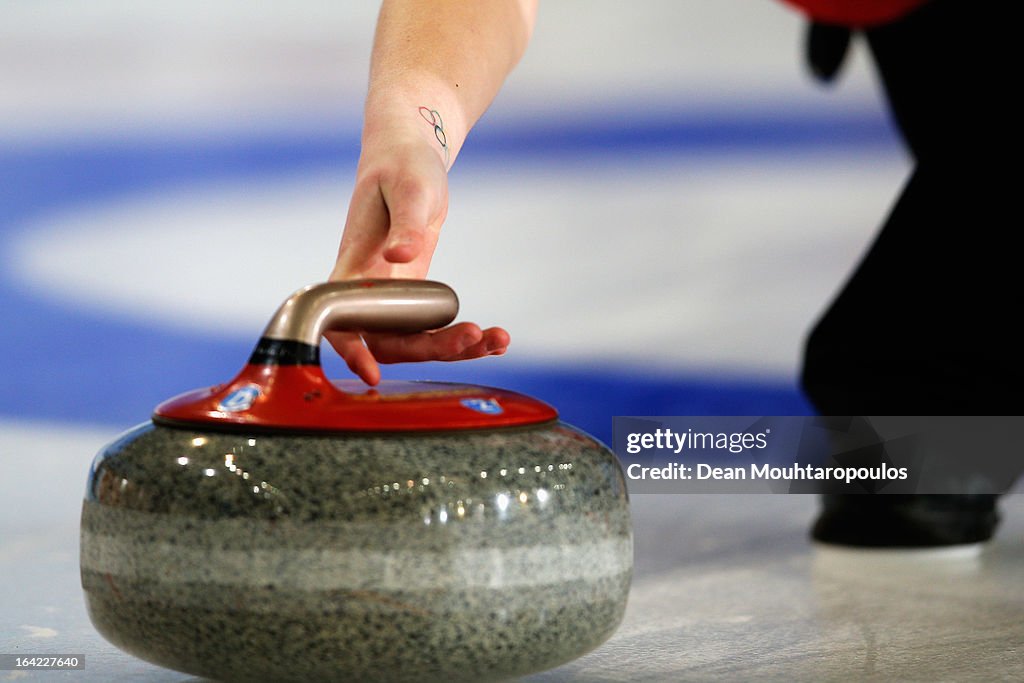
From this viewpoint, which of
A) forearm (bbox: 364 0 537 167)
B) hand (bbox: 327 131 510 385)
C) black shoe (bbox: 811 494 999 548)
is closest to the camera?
hand (bbox: 327 131 510 385)

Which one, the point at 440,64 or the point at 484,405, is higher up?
the point at 440,64

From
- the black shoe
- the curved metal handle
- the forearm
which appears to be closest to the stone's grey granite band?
the curved metal handle

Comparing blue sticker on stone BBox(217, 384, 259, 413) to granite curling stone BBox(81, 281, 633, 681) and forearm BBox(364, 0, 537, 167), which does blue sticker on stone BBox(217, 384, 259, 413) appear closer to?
granite curling stone BBox(81, 281, 633, 681)

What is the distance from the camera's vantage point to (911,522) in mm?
1388

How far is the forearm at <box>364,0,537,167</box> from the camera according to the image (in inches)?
39.5

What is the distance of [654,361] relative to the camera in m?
2.06

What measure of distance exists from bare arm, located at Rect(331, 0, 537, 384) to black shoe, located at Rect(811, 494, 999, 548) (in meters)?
0.66

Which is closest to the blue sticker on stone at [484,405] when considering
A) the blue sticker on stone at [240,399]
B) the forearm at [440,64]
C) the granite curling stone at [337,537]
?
the granite curling stone at [337,537]

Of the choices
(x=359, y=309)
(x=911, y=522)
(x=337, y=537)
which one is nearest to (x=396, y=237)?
(x=359, y=309)

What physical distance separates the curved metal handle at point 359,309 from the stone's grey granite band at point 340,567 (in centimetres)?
13

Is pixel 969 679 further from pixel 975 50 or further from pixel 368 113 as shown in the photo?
pixel 975 50

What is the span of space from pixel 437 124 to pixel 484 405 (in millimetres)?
383

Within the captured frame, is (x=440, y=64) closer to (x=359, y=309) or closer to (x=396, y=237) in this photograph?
(x=396, y=237)

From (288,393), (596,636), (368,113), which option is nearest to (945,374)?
(368,113)
